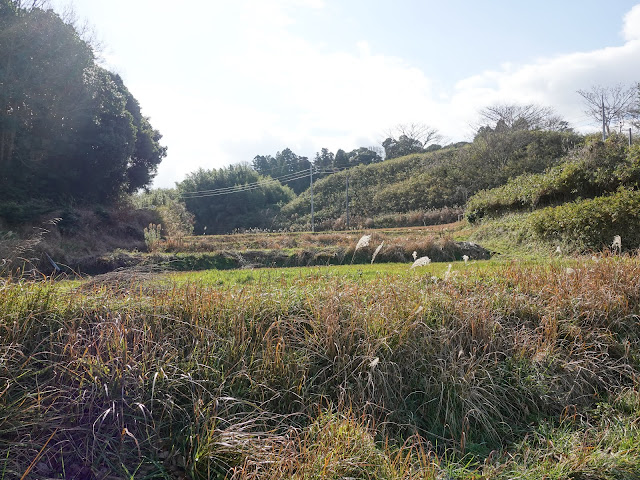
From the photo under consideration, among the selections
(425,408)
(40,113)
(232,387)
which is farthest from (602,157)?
(40,113)

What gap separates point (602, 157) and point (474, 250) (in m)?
6.89

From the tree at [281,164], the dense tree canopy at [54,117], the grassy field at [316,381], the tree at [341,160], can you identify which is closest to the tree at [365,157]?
the tree at [341,160]

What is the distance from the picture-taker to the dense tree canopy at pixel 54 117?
63.6 ft

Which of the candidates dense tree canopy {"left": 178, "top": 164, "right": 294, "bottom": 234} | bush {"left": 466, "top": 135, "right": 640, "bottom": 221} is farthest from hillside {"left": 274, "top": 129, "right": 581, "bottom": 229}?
bush {"left": 466, "top": 135, "right": 640, "bottom": 221}

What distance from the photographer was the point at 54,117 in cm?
2172

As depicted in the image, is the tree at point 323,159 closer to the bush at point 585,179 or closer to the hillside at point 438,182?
the hillside at point 438,182

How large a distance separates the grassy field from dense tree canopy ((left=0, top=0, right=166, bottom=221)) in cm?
1801

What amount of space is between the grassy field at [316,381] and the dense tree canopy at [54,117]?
1801 centimetres

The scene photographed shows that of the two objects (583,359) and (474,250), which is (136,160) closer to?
(474,250)

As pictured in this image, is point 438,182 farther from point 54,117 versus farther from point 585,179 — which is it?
point 54,117

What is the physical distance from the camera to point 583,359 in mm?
4688

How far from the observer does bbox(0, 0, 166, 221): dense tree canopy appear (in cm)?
1939

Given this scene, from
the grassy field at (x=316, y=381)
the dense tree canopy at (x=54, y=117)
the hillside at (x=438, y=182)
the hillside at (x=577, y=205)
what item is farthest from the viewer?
the hillside at (x=438, y=182)

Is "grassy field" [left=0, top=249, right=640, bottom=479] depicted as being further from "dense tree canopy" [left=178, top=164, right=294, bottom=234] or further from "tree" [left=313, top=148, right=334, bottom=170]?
"tree" [left=313, top=148, right=334, bottom=170]
